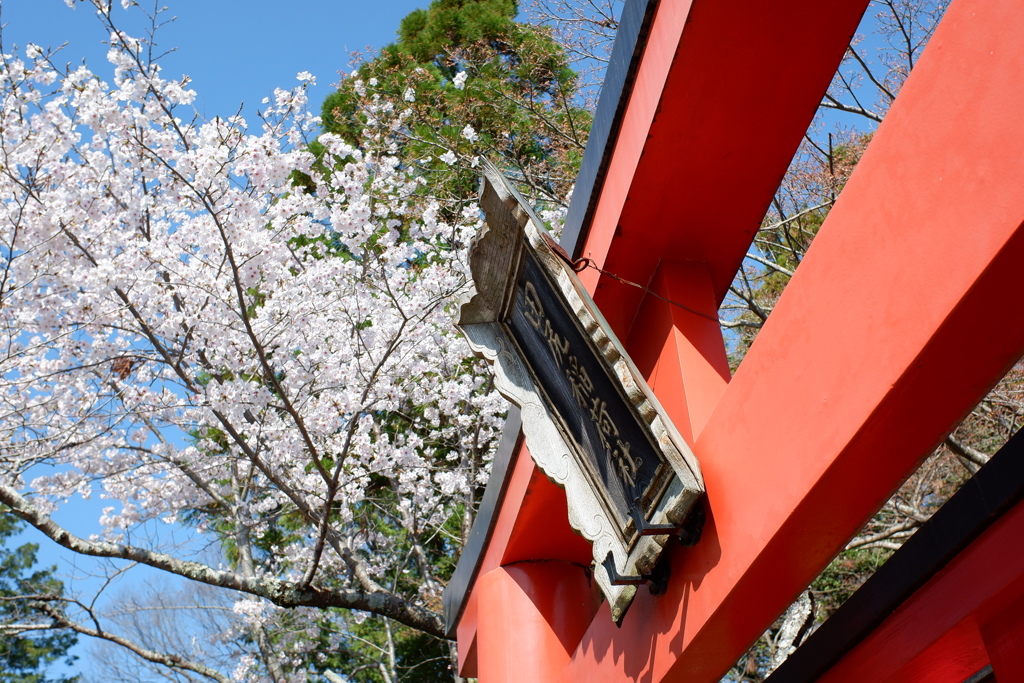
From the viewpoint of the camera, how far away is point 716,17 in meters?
2.49

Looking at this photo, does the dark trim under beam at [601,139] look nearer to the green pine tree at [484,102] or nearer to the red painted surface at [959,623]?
the red painted surface at [959,623]

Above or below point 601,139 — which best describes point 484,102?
above

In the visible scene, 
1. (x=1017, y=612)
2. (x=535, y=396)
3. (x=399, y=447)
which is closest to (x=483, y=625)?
(x=535, y=396)

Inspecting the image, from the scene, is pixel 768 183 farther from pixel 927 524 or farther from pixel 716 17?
pixel 927 524

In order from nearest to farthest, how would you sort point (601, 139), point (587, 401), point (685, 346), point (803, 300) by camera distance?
point (803, 300) → point (587, 401) → point (685, 346) → point (601, 139)

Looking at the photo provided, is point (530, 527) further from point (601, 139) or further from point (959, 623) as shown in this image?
point (959, 623)

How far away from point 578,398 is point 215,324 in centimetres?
632

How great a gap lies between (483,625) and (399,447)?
454 centimetres

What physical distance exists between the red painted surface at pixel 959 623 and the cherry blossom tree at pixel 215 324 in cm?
435

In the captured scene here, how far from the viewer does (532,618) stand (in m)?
4.38

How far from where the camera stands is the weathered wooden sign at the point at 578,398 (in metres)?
2.40

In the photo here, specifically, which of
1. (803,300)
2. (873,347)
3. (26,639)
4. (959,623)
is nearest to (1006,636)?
(959,623)

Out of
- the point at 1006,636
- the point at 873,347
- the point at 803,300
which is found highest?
the point at 803,300

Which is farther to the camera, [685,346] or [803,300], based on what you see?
[685,346]
